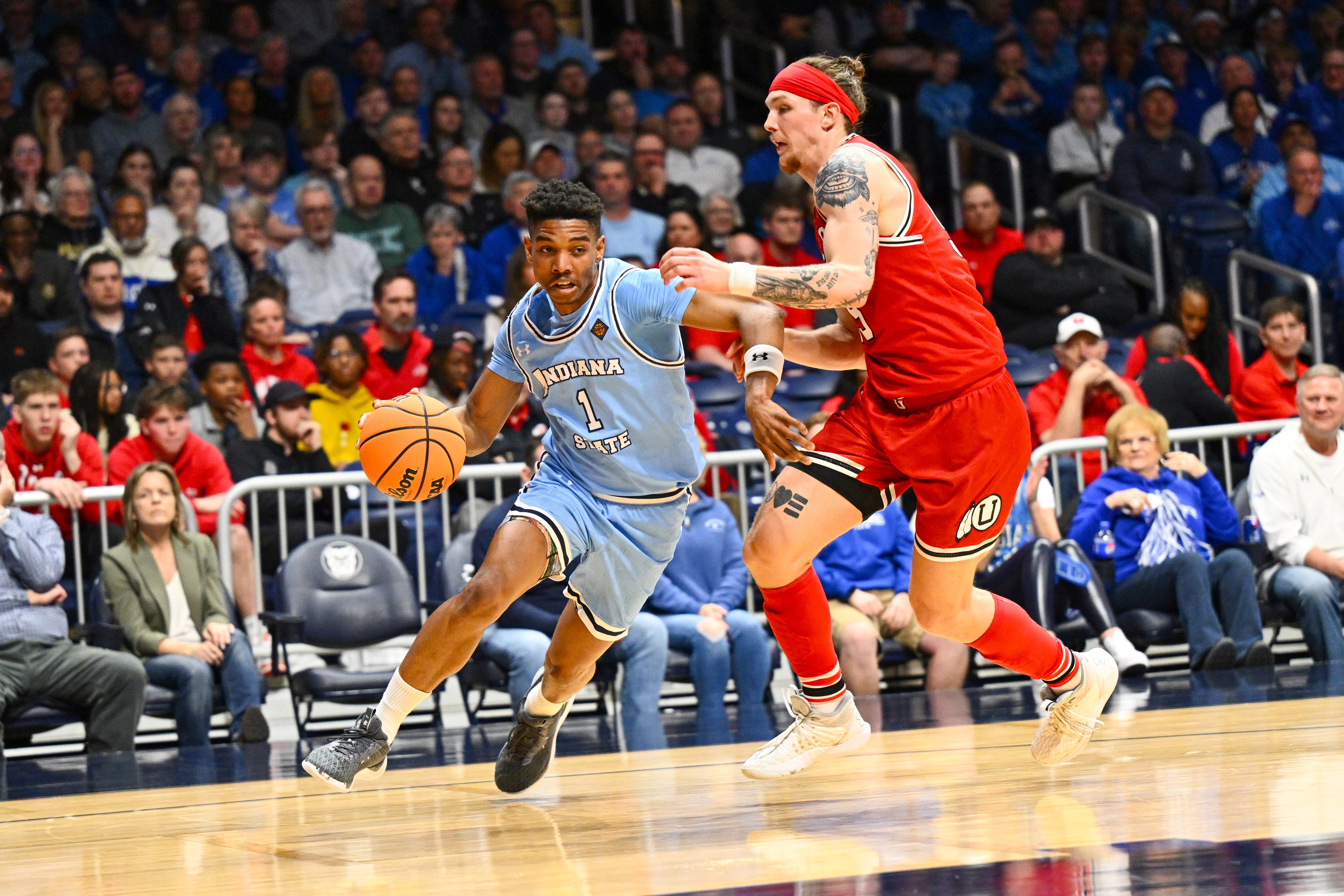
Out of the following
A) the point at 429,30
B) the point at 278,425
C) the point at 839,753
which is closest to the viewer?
the point at 839,753

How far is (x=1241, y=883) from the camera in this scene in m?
3.11

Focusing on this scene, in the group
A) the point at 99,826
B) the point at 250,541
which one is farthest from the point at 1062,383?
the point at 99,826

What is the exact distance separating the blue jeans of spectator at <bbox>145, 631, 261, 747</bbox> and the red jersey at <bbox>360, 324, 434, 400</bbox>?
2.25 meters

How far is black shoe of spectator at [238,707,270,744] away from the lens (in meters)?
7.54

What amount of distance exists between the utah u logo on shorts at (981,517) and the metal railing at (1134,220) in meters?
7.89

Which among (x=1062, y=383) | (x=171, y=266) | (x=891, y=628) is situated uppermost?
(x=171, y=266)

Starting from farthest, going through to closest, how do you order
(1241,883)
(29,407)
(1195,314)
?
(1195,314), (29,407), (1241,883)

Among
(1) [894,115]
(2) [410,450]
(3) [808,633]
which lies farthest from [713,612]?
(1) [894,115]

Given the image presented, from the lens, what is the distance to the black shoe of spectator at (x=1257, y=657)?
805 cm

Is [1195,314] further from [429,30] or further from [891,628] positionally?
[429,30]

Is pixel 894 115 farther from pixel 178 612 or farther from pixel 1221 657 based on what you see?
pixel 178 612

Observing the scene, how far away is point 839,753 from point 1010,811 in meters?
1.25

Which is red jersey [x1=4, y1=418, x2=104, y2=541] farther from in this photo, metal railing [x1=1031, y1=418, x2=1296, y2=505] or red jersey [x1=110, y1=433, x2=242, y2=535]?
metal railing [x1=1031, y1=418, x2=1296, y2=505]

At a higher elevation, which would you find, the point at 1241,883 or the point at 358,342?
the point at 358,342
